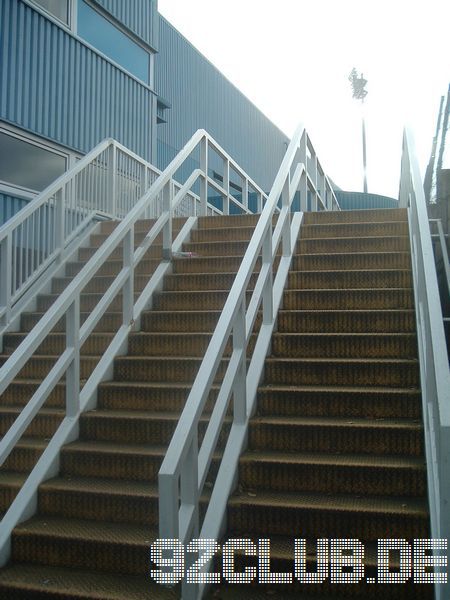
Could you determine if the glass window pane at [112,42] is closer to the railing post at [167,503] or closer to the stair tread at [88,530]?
the stair tread at [88,530]

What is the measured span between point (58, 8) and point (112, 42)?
1579 millimetres

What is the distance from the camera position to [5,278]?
216 inches

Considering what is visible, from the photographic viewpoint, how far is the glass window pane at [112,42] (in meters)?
10.0

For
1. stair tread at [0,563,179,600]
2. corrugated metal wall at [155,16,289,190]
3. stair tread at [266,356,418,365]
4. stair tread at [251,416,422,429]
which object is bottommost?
stair tread at [0,563,179,600]

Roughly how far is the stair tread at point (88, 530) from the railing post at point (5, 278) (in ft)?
8.10

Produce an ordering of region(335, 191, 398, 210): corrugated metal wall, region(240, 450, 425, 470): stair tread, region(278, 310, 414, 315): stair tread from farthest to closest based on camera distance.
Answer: region(335, 191, 398, 210): corrugated metal wall
region(278, 310, 414, 315): stair tread
region(240, 450, 425, 470): stair tread

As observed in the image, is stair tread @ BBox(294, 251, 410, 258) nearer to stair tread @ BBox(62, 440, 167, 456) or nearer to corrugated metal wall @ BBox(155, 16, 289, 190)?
stair tread @ BBox(62, 440, 167, 456)

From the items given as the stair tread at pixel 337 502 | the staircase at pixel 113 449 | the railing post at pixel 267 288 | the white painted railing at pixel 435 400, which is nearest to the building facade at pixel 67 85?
the staircase at pixel 113 449

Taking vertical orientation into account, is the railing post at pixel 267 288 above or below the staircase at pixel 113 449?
above

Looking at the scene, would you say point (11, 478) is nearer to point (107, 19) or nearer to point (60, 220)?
point (60, 220)

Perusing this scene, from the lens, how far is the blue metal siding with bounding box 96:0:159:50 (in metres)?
10.7

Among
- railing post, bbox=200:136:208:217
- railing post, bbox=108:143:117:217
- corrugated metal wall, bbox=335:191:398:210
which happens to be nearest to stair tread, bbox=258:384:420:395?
railing post, bbox=200:136:208:217

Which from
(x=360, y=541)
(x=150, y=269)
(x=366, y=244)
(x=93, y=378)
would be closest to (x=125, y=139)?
(x=150, y=269)

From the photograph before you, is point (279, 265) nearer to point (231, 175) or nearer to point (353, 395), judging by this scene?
point (353, 395)
